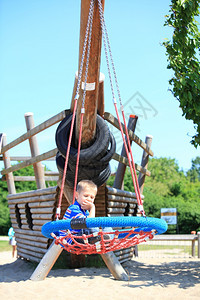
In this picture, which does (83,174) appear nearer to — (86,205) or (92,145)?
(92,145)

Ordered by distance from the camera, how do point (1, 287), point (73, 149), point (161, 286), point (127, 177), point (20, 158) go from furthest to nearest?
point (127, 177) < point (20, 158) < point (161, 286) < point (1, 287) < point (73, 149)

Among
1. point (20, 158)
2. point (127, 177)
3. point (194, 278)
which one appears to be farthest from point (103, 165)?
point (127, 177)

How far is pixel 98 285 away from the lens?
5438mm

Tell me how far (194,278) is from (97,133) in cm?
336

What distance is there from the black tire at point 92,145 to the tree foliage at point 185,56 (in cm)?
190

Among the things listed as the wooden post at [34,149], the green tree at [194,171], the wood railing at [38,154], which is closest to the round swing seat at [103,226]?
the wood railing at [38,154]

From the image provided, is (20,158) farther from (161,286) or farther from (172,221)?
(172,221)

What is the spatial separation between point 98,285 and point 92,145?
2.22m

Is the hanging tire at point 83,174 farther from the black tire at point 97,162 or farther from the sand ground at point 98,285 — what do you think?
the sand ground at point 98,285

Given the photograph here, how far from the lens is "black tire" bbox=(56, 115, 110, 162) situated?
4695 millimetres

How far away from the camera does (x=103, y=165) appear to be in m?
4.95

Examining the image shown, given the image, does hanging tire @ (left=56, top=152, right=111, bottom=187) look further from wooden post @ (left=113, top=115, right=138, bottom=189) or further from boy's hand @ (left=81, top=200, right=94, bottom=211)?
wooden post @ (left=113, top=115, right=138, bottom=189)

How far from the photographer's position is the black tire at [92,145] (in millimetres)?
4695

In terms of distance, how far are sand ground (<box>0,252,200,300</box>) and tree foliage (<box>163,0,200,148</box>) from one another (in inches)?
111
